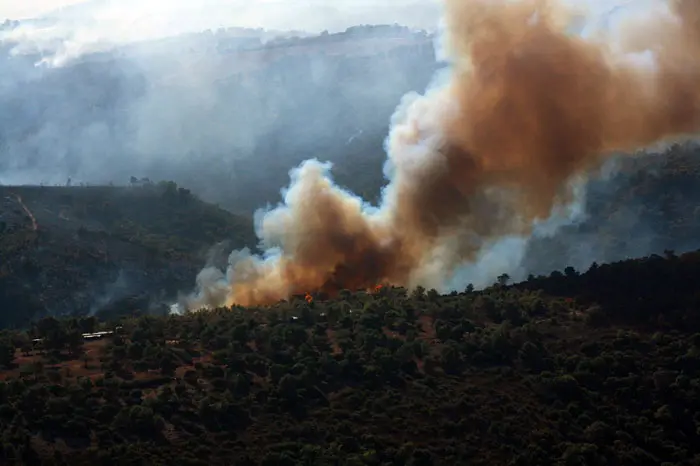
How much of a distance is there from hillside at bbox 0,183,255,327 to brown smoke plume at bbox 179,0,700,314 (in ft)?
135

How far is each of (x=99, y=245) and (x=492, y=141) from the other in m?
81.2

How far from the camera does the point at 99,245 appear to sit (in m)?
161

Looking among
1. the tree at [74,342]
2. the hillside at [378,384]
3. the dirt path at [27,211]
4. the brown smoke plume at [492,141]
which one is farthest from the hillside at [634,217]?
the tree at [74,342]

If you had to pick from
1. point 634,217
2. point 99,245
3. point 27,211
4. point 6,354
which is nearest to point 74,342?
point 6,354

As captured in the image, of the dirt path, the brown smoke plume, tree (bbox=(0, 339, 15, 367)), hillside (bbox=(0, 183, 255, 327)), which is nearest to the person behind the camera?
tree (bbox=(0, 339, 15, 367))

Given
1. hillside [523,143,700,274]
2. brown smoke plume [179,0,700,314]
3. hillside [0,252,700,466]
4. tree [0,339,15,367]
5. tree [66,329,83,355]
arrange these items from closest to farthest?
hillside [0,252,700,466]
tree [0,339,15,367]
tree [66,329,83,355]
brown smoke plume [179,0,700,314]
hillside [523,143,700,274]

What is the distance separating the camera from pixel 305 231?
114 meters

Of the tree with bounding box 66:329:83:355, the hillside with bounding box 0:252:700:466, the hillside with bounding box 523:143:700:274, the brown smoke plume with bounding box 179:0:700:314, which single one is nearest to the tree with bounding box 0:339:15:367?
the hillside with bounding box 0:252:700:466

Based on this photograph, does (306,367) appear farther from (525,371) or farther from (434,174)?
(434,174)

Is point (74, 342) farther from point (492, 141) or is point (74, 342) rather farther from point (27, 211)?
point (27, 211)

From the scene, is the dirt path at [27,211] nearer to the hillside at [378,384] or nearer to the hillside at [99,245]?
the hillside at [99,245]

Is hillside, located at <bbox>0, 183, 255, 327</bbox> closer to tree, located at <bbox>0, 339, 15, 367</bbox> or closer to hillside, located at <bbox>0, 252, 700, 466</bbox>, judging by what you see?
hillside, located at <bbox>0, 252, 700, 466</bbox>

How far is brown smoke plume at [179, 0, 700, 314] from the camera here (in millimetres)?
102875

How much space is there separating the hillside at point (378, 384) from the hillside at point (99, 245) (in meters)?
51.5
